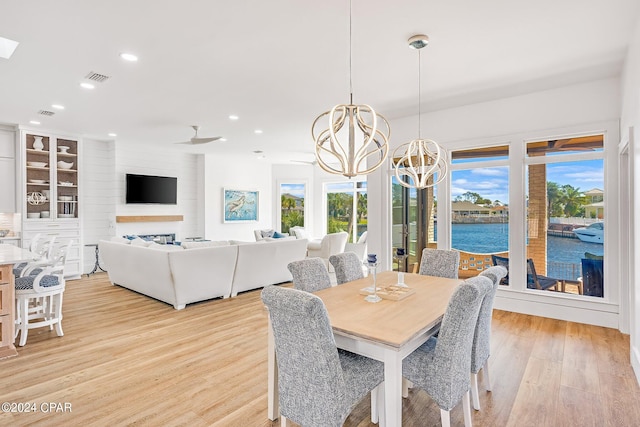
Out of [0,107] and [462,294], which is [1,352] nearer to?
[0,107]

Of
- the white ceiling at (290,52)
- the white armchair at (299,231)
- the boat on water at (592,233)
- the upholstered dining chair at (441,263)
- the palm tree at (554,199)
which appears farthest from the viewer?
the white armchair at (299,231)

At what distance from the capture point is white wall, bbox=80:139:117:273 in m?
7.10

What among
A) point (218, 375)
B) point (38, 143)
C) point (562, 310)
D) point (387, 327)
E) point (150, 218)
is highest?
point (38, 143)

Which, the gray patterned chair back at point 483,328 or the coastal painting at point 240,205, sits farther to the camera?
the coastal painting at point 240,205

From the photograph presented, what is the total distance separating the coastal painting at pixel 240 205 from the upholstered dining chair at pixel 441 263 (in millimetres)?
6727

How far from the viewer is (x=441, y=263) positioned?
3479mm

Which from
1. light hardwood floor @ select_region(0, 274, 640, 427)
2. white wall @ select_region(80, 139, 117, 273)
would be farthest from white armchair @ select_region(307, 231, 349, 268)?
white wall @ select_region(80, 139, 117, 273)

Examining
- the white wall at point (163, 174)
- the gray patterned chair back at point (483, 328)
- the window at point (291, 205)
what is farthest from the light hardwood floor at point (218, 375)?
the window at point (291, 205)

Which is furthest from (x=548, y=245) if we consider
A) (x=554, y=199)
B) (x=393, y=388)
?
(x=393, y=388)

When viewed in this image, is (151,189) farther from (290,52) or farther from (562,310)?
(562,310)

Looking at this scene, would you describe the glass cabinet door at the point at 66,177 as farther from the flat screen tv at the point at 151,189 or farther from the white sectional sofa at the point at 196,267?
the white sectional sofa at the point at 196,267

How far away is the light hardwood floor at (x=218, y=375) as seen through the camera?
7.53 feet

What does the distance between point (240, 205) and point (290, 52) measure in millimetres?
6820

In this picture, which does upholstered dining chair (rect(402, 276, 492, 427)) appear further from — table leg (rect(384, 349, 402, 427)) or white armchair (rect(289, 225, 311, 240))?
white armchair (rect(289, 225, 311, 240))
